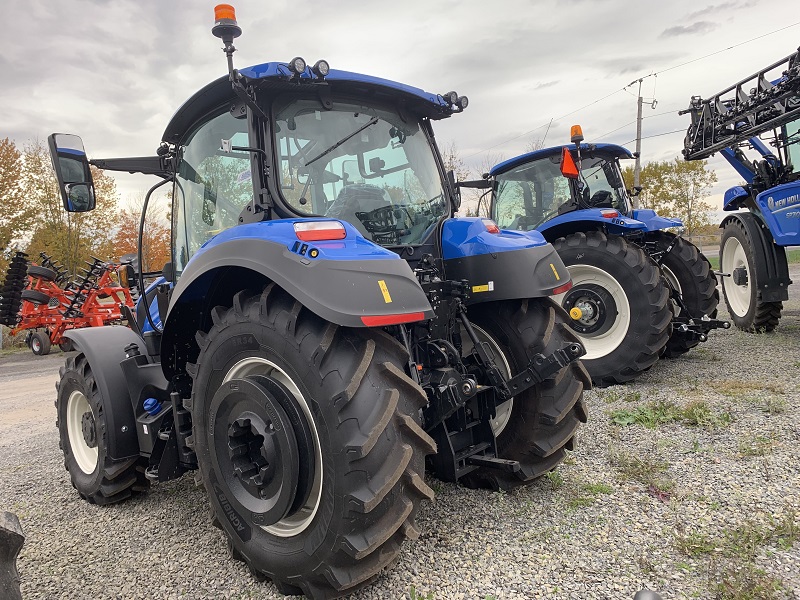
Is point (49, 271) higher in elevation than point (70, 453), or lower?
higher

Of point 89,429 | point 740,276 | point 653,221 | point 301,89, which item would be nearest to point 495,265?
point 301,89

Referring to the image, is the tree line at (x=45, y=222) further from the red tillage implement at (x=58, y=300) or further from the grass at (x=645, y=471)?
the grass at (x=645, y=471)

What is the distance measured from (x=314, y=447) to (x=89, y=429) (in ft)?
7.25

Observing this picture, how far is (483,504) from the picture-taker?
10.6ft

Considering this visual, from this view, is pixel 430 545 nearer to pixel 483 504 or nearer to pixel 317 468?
pixel 483 504

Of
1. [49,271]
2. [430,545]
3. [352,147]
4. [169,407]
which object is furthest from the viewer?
[49,271]

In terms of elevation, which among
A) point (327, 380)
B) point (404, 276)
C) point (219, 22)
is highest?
point (219, 22)

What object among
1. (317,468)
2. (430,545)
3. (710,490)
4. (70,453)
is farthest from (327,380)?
(70,453)

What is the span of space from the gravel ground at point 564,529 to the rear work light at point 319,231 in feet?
4.91

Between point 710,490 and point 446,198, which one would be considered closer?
point 710,490

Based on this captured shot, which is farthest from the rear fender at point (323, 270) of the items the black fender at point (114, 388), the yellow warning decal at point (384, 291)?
the black fender at point (114, 388)

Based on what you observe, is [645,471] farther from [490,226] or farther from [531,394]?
[490,226]

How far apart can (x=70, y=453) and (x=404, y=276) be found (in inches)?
119

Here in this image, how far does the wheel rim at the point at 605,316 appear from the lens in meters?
6.00
